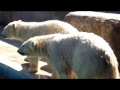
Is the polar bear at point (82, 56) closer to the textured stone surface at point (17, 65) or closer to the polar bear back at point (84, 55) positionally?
the polar bear back at point (84, 55)

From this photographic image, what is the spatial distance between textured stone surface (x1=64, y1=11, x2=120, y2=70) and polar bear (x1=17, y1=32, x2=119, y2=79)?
152 cm

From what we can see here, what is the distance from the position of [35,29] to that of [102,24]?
1.49 m

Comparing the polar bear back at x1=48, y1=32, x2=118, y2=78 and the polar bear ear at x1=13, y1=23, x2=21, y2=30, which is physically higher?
the polar bear ear at x1=13, y1=23, x2=21, y2=30

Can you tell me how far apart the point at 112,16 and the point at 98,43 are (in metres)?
2.30

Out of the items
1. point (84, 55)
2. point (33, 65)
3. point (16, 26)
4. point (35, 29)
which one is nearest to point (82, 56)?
point (84, 55)

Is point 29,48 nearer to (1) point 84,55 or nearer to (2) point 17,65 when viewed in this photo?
(2) point 17,65

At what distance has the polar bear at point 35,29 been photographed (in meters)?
6.14

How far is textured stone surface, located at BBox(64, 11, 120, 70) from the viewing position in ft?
20.5

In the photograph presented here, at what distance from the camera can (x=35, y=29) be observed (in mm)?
6816

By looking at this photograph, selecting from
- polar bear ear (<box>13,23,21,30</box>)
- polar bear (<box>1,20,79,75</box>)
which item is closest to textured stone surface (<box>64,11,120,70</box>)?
polar bear (<box>1,20,79,75</box>)

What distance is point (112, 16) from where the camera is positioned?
6555mm

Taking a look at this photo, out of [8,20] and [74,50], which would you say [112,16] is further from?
[8,20]

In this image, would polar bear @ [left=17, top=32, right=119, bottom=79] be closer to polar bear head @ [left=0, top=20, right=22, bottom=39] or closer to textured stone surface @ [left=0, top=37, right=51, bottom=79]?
textured stone surface @ [left=0, top=37, right=51, bottom=79]
